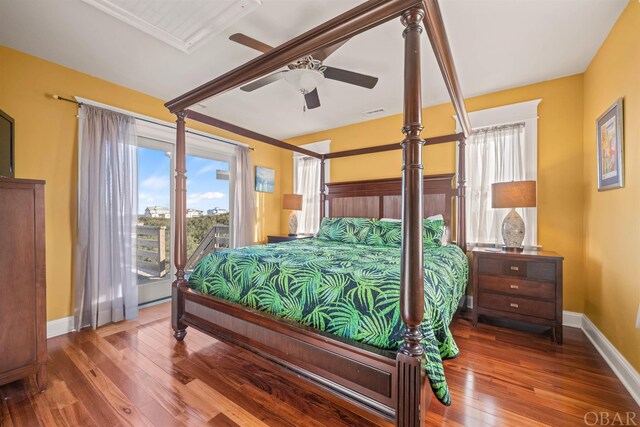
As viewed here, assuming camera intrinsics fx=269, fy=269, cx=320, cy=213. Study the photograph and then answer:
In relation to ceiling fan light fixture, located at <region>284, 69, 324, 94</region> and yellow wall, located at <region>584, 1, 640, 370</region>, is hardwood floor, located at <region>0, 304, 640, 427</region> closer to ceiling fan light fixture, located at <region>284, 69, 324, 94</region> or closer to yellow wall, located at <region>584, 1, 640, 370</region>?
yellow wall, located at <region>584, 1, 640, 370</region>

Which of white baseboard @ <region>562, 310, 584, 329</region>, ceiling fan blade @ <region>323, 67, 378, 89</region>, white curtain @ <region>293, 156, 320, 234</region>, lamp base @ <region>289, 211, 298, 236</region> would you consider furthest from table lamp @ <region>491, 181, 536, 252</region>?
lamp base @ <region>289, 211, 298, 236</region>

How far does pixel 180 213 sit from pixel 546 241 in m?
3.59

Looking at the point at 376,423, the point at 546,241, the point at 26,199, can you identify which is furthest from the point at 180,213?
the point at 546,241

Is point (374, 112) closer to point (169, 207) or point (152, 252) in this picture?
point (169, 207)

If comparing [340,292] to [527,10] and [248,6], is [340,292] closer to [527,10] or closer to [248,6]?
[248,6]

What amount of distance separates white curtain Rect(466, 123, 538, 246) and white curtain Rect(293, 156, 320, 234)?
2.24 m

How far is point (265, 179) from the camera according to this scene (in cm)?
470

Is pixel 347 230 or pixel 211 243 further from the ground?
pixel 347 230

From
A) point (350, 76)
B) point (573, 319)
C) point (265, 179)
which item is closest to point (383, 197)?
point (350, 76)

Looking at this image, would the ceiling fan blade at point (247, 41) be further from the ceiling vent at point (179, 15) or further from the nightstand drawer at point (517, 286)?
the nightstand drawer at point (517, 286)

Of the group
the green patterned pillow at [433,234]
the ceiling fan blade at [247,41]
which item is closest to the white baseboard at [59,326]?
the ceiling fan blade at [247,41]

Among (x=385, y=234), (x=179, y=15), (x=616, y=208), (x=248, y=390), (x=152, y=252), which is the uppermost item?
(x=179, y=15)

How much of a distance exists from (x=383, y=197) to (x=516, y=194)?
1482 mm

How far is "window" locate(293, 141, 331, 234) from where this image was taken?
4.49 m
